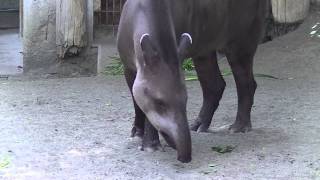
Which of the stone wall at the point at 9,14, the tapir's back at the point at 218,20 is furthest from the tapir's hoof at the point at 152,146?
the stone wall at the point at 9,14

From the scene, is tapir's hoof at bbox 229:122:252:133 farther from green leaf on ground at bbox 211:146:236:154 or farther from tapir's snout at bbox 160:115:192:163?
tapir's snout at bbox 160:115:192:163

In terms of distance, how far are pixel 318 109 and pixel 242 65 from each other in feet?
3.90

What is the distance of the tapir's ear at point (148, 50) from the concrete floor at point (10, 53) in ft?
17.8

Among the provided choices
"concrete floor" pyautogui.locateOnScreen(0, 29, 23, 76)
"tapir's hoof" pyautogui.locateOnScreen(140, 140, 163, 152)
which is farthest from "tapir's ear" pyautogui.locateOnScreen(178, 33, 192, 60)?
"concrete floor" pyautogui.locateOnScreen(0, 29, 23, 76)

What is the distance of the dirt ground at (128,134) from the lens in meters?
4.48

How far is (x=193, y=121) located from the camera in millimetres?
5844

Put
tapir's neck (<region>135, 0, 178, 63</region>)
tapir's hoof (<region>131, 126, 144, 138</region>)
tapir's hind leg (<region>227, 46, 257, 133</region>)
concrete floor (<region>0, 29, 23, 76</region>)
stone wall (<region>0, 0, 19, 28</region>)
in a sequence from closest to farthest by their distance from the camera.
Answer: tapir's neck (<region>135, 0, 178, 63</region>) < tapir's hoof (<region>131, 126, 144, 138</region>) < tapir's hind leg (<region>227, 46, 257, 133</region>) < concrete floor (<region>0, 29, 23, 76</region>) < stone wall (<region>0, 0, 19, 28</region>)

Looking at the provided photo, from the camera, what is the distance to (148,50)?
4297 mm

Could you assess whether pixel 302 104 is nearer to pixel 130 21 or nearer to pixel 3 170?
pixel 130 21

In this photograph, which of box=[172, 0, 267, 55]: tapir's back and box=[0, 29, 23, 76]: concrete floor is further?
box=[0, 29, 23, 76]: concrete floor

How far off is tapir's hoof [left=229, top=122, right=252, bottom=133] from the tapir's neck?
53.2 inches

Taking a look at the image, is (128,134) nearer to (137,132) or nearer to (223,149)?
(137,132)

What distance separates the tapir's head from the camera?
4188 mm

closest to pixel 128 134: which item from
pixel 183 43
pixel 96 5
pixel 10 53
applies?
pixel 183 43
